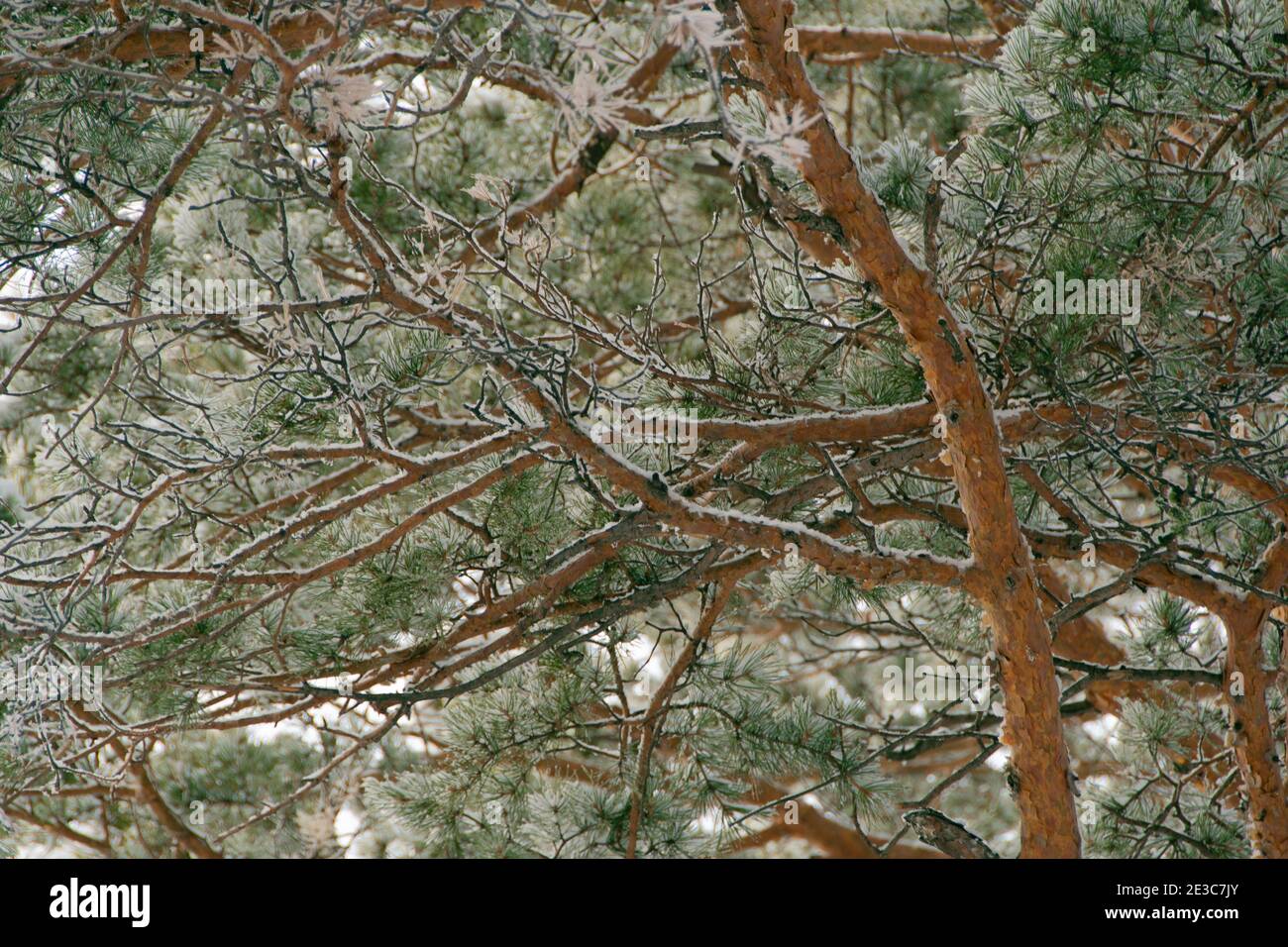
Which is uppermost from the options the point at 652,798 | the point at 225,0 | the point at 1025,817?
the point at 225,0

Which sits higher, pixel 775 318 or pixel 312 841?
pixel 775 318

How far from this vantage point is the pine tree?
164 cm

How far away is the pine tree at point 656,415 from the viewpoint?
1642mm

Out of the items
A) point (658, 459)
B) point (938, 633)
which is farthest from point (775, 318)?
point (938, 633)

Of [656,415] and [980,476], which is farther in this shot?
[656,415]

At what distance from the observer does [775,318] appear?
2.08 meters

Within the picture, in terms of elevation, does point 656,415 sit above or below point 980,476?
above

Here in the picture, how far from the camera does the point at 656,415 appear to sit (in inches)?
80.8

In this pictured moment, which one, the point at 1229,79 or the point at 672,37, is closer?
the point at 672,37

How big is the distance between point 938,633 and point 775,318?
Result: 1.83 meters

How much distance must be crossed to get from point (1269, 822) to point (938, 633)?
1.32 metres
